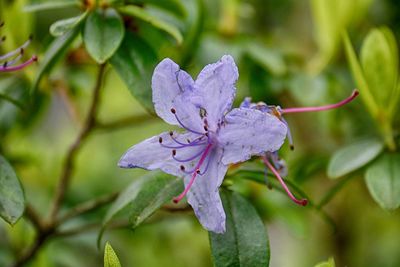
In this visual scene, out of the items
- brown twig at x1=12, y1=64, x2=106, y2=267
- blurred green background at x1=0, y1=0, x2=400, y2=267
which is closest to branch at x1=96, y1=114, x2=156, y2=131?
blurred green background at x1=0, y1=0, x2=400, y2=267

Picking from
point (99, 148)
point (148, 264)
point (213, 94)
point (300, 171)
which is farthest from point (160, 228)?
point (213, 94)

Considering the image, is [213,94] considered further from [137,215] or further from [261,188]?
[261,188]

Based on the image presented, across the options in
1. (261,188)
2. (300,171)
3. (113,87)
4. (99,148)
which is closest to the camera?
(300,171)

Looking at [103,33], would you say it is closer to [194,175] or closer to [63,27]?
[63,27]

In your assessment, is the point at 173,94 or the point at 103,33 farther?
the point at 103,33

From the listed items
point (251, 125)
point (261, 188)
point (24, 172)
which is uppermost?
point (251, 125)

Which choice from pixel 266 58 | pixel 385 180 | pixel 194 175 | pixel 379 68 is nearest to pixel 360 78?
pixel 379 68
